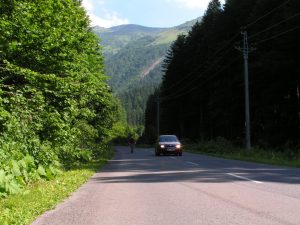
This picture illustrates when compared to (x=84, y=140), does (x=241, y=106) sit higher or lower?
higher

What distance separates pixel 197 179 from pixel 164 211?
633 cm

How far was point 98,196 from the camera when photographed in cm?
1123

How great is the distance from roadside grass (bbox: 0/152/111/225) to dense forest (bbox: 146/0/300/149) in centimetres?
2613

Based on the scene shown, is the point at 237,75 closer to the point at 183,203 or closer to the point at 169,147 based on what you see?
the point at 169,147

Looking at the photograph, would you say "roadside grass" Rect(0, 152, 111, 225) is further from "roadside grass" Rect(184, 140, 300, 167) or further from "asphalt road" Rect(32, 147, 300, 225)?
"roadside grass" Rect(184, 140, 300, 167)

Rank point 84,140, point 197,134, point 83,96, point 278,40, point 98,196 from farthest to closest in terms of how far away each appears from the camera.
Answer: point 197,134 → point 278,40 → point 84,140 → point 83,96 → point 98,196

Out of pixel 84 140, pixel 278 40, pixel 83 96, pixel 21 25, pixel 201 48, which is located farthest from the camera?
pixel 201 48

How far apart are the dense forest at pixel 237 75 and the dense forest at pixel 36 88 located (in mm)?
22891

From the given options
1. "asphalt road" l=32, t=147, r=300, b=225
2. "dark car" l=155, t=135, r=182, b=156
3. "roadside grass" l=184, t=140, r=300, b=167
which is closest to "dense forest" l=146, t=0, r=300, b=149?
"roadside grass" l=184, t=140, r=300, b=167

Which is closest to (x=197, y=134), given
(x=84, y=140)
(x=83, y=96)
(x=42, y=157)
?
(x=84, y=140)

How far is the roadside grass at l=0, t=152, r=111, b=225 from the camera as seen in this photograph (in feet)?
26.2

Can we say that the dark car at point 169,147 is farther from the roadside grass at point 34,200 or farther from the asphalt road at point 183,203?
the roadside grass at point 34,200

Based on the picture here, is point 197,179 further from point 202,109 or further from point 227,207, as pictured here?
point 202,109

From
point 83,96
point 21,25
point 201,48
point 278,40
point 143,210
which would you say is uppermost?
point 201,48
